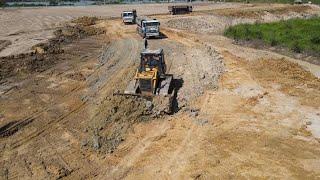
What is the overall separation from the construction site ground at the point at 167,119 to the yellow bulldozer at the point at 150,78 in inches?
38.8

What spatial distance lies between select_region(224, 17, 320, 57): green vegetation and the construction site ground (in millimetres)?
2890

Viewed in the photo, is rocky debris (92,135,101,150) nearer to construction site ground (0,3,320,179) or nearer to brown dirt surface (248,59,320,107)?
construction site ground (0,3,320,179)

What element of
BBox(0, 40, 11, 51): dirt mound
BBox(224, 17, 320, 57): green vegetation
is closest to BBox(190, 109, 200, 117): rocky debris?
BBox(224, 17, 320, 57): green vegetation

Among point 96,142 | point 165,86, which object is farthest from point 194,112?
point 96,142

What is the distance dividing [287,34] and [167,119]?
25777mm

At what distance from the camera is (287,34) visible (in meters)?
42.9

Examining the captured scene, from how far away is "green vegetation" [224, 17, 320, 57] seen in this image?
124 feet

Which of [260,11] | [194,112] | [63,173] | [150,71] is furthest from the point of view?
[260,11]

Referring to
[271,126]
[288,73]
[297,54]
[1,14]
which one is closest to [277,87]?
[288,73]

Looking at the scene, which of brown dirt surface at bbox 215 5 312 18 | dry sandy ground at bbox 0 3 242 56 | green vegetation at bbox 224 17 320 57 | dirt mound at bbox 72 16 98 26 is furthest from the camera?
brown dirt surface at bbox 215 5 312 18

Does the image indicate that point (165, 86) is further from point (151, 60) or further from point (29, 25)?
point (29, 25)

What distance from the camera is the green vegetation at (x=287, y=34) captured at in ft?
124

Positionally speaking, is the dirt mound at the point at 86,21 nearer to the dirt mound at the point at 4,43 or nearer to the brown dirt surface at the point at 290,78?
the dirt mound at the point at 4,43

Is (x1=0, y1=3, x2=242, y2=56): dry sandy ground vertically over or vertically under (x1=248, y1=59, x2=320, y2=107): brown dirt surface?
over
